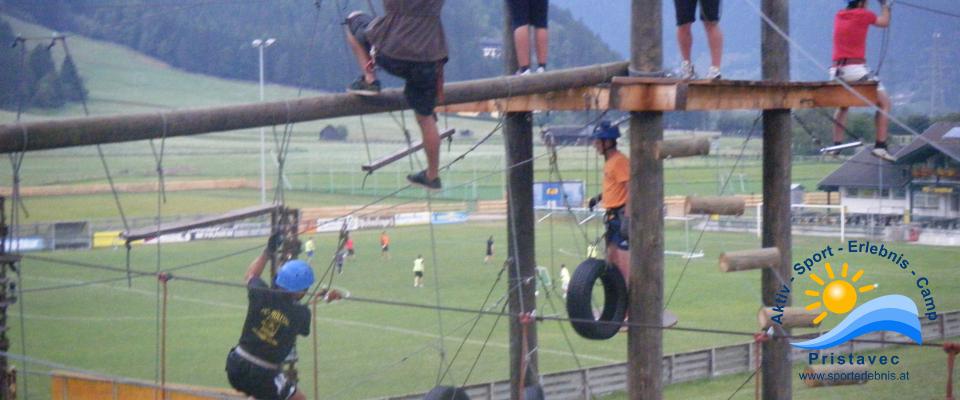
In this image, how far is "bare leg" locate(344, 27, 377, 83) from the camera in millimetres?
6750

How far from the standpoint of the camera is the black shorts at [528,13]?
9078mm

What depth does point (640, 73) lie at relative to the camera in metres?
7.66

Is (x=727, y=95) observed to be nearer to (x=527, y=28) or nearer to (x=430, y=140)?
(x=527, y=28)

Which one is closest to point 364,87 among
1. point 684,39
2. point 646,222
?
point 646,222

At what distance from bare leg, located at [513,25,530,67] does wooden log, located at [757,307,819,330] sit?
105 inches

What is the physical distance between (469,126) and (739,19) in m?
12.0

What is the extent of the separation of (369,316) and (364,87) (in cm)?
2376

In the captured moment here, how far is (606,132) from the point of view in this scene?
338 inches

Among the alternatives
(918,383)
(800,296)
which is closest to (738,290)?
(800,296)

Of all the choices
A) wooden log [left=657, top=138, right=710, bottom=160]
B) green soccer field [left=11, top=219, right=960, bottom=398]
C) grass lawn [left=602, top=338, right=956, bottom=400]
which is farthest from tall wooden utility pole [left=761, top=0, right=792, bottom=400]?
green soccer field [left=11, top=219, right=960, bottom=398]

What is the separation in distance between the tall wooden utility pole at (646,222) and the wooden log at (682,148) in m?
0.05

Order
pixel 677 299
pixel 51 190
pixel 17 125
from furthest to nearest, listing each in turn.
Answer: pixel 51 190 < pixel 677 299 < pixel 17 125

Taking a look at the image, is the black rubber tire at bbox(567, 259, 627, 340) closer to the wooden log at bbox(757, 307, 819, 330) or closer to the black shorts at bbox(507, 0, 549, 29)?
the wooden log at bbox(757, 307, 819, 330)

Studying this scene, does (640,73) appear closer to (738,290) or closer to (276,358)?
(276,358)
